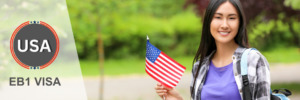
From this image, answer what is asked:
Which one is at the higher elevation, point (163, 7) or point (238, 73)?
point (163, 7)

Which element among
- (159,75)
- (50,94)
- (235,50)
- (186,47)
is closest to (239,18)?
(235,50)

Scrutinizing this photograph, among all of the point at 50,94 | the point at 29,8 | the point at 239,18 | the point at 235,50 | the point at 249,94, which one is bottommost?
the point at 50,94

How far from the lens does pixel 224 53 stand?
273 cm

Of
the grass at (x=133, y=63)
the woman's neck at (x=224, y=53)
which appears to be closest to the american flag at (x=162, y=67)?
the woman's neck at (x=224, y=53)

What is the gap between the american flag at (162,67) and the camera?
2945 millimetres

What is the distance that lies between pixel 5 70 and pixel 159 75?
11.6 feet

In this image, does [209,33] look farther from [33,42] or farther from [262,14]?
[262,14]

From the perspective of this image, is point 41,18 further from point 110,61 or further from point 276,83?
point 110,61

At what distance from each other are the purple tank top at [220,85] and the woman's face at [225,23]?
0.52ft

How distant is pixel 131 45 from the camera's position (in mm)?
25188

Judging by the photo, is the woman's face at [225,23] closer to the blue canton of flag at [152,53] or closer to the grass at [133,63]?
the blue canton of flag at [152,53]

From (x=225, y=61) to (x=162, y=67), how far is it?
42 cm

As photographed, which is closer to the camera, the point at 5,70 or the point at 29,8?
the point at 5,70

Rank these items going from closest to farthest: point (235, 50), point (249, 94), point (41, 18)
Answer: point (249, 94)
point (235, 50)
point (41, 18)
